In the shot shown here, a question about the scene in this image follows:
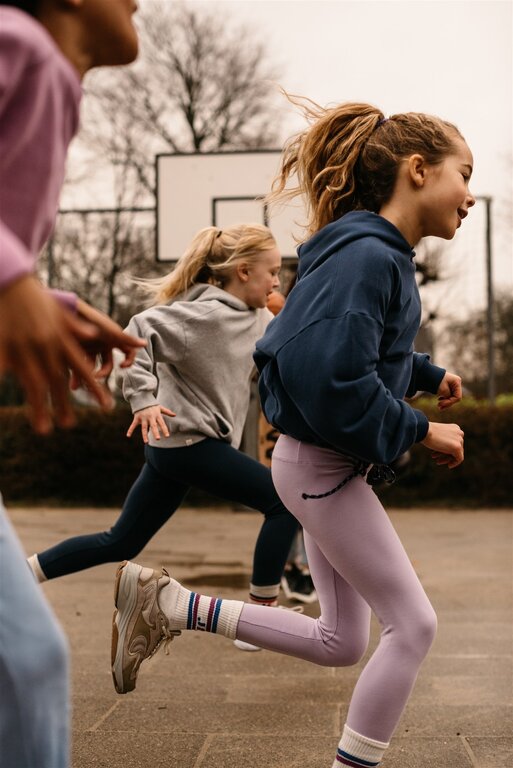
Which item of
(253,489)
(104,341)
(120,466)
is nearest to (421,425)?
(104,341)

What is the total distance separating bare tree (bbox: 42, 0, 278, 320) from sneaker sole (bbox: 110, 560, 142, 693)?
1709 centimetres

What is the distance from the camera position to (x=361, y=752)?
8.33 ft

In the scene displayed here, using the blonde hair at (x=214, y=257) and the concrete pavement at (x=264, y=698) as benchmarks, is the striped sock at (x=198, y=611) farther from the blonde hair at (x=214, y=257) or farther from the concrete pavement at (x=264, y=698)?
the blonde hair at (x=214, y=257)

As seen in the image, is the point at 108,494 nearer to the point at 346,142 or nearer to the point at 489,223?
the point at 489,223

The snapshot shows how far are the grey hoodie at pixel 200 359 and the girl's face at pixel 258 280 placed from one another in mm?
49

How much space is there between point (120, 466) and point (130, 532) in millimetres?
8529

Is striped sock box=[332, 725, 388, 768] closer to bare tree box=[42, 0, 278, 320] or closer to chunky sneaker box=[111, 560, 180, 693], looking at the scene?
chunky sneaker box=[111, 560, 180, 693]

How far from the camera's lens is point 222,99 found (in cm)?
2297

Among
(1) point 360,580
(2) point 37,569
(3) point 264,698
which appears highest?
(1) point 360,580

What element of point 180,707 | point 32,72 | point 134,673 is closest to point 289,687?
point 180,707

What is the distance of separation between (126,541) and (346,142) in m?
2.16

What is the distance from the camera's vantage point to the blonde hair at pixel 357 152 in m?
2.78

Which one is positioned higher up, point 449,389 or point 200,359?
point 449,389

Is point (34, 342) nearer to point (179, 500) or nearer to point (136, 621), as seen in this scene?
point (136, 621)
